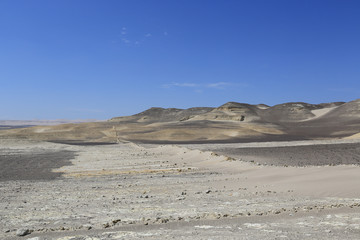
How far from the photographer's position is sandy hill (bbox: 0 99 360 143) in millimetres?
69438

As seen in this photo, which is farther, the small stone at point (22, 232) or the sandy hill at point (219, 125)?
the sandy hill at point (219, 125)

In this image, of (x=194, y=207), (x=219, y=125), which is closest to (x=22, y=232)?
(x=194, y=207)

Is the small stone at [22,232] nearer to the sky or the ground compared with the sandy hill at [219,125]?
nearer to the ground

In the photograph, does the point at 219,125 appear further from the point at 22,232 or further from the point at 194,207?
the point at 22,232

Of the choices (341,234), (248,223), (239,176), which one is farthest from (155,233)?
(239,176)

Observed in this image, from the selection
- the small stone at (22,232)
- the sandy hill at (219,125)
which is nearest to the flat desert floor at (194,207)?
the small stone at (22,232)

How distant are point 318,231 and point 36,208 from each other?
5890mm

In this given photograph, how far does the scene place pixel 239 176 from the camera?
548 inches

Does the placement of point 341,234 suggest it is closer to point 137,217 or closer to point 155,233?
point 155,233

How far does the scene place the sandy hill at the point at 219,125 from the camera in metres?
69.4

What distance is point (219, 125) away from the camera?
306 feet

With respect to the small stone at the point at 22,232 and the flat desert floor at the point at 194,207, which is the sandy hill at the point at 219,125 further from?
the small stone at the point at 22,232

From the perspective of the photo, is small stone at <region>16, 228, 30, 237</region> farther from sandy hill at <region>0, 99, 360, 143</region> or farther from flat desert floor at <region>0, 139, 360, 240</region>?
sandy hill at <region>0, 99, 360, 143</region>

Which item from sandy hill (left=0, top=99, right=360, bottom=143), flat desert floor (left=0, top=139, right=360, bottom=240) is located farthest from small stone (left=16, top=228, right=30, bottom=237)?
sandy hill (left=0, top=99, right=360, bottom=143)
